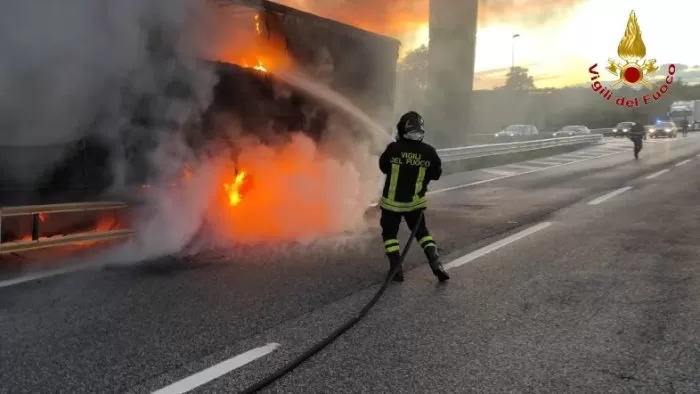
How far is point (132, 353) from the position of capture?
3.61m

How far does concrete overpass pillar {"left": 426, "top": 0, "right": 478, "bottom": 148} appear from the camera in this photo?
17.7 metres

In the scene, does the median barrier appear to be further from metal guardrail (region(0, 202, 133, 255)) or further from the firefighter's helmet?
metal guardrail (region(0, 202, 133, 255))

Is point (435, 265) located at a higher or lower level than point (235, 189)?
lower

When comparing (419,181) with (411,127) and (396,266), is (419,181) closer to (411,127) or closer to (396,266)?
(411,127)

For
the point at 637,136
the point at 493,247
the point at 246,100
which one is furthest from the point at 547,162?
the point at 246,100

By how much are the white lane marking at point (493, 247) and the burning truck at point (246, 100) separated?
2728 millimetres

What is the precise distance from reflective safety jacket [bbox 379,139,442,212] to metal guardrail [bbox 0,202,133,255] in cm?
264

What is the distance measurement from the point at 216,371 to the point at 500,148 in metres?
20.0

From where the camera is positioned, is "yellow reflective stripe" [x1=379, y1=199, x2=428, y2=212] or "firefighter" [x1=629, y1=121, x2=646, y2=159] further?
"firefighter" [x1=629, y1=121, x2=646, y2=159]

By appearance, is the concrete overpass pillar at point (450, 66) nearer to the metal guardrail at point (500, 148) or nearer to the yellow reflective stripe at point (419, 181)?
the metal guardrail at point (500, 148)

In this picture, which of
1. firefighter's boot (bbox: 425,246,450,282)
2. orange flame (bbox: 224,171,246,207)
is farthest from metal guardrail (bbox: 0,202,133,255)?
firefighter's boot (bbox: 425,246,450,282)

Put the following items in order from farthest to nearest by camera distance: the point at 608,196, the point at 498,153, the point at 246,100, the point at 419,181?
the point at 498,153 < the point at 608,196 < the point at 246,100 < the point at 419,181

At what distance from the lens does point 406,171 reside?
542 cm

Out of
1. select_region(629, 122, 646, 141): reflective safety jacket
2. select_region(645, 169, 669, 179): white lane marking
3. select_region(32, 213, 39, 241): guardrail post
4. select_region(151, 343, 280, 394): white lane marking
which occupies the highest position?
select_region(629, 122, 646, 141): reflective safety jacket
